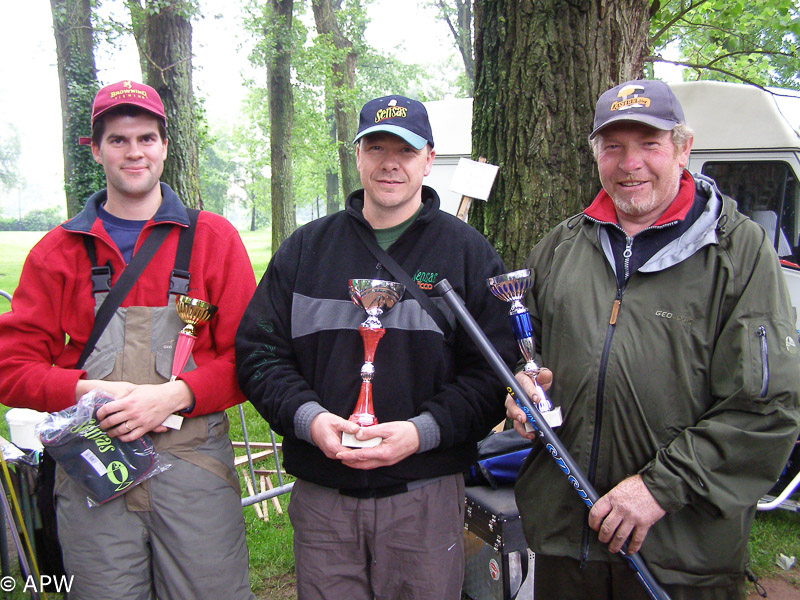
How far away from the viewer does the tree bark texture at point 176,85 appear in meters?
8.07

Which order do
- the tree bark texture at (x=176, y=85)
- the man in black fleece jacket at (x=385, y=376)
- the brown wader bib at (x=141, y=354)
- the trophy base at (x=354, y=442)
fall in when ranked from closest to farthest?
the trophy base at (x=354, y=442) → the man in black fleece jacket at (x=385, y=376) → the brown wader bib at (x=141, y=354) → the tree bark texture at (x=176, y=85)

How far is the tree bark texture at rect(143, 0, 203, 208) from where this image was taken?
318 inches

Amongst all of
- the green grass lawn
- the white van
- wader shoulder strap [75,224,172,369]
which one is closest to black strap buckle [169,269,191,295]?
wader shoulder strap [75,224,172,369]

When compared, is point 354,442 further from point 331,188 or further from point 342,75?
point 331,188

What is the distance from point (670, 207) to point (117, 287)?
2.06 m

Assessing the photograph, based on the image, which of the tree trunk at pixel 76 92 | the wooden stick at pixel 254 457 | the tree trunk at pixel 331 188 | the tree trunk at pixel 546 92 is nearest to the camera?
the tree trunk at pixel 546 92

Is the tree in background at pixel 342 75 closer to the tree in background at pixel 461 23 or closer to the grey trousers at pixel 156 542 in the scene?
the tree in background at pixel 461 23

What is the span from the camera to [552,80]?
138 inches

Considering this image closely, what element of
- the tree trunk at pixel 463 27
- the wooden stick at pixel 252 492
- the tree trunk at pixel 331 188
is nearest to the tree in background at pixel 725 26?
the wooden stick at pixel 252 492

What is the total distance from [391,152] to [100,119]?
→ 1168 mm

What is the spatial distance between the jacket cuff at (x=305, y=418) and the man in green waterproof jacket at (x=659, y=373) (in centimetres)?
71

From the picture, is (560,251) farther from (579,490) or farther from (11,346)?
(11,346)

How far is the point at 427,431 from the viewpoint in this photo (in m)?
2.15

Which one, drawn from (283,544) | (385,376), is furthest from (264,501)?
(385,376)
